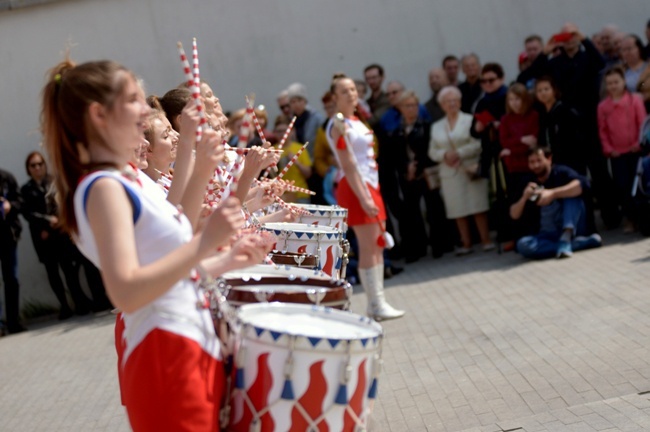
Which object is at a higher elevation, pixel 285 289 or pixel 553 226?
pixel 285 289

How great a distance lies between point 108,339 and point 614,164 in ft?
17.5

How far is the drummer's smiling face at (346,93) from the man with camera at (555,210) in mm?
2658

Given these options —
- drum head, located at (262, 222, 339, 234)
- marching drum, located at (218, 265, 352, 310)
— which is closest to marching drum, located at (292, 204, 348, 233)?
drum head, located at (262, 222, 339, 234)

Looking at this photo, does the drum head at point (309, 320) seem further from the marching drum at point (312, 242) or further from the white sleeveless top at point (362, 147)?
the white sleeveless top at point (362, 147)

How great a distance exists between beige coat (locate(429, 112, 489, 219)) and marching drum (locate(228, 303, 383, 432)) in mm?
8699

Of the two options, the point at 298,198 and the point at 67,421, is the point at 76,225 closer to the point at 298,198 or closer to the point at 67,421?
the point at 67,421

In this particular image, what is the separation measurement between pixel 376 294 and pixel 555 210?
2.53m

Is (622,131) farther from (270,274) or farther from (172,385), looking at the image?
(172,385)

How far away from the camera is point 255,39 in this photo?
12852 millimetres

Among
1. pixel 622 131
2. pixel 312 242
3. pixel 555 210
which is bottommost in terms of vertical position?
pixel 555 210

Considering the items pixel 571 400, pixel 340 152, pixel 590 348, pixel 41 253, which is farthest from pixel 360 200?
pixel 41 253

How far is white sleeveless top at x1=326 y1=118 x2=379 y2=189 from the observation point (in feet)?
28.2

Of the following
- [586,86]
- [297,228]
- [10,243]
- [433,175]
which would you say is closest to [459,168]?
[433,175]

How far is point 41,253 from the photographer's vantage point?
39.8 ft
